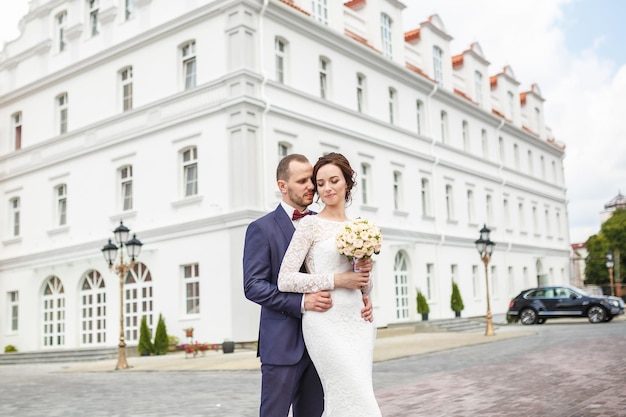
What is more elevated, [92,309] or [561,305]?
[92,309]

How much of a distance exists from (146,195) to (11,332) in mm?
9550

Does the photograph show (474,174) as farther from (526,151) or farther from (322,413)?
(322,413)

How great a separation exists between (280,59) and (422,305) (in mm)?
11740

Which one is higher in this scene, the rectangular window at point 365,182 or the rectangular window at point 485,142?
the rectangular window at point 485,142

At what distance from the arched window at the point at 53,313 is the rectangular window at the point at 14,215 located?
12.0 ft

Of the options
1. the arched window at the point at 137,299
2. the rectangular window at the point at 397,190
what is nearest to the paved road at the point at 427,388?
the arched window at the point at 137,299

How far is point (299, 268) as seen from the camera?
395 centimetres

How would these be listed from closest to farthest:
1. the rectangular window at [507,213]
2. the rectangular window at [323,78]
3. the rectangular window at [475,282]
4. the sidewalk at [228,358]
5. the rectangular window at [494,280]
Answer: the sidewalk at [228,358] < the rectangular window at [323,78] < the rectangular window at [475,282] < the rectangular window at [494,280] < the rectangular window at [507,213]

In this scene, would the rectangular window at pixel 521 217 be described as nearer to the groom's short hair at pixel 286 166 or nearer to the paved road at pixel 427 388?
the paved road at pixel 427 388

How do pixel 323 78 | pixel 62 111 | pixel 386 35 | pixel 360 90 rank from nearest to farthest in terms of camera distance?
1. pixel 323 78
2. pixel 360 90
3. pixel 62 111
4. pixel 386 35

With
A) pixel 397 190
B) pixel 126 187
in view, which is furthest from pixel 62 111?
pixel 397 190

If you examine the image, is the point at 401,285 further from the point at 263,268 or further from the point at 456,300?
the point at 263,268

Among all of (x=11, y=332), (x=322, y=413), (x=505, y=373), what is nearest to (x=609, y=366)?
(x=505, y=373)

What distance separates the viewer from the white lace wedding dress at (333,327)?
3.78m
